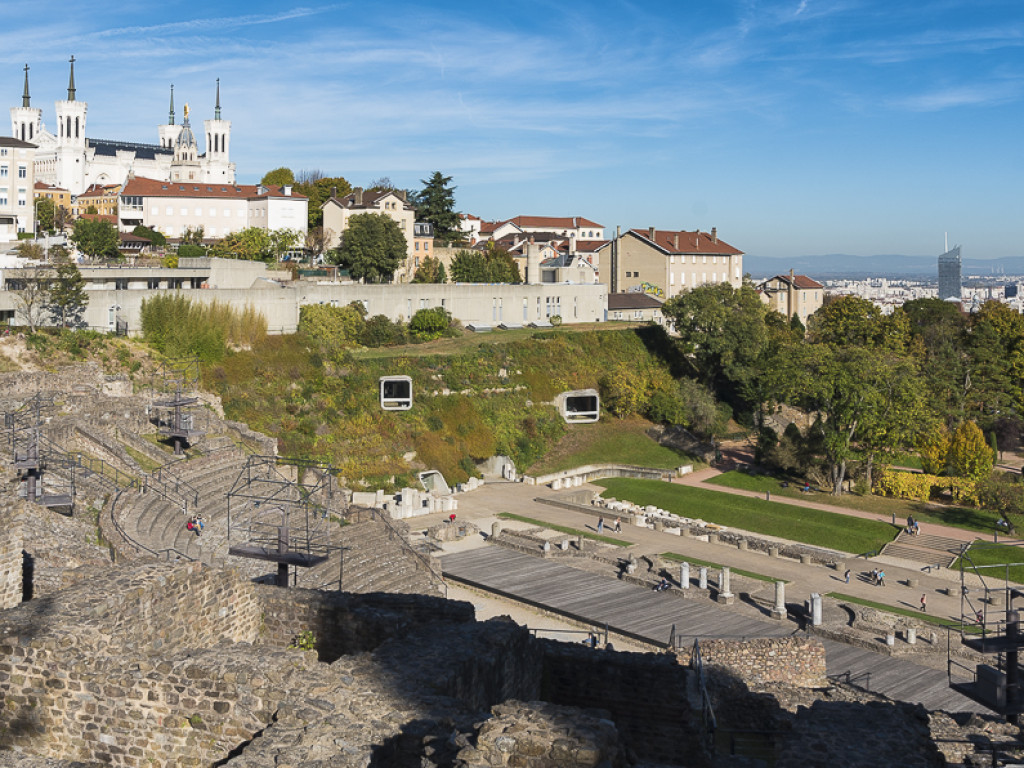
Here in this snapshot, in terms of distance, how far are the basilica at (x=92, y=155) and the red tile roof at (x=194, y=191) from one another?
44595mm

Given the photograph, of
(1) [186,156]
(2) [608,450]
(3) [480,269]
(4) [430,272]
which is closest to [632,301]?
(3) [480,269]

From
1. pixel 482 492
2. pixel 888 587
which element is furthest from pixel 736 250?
pixel 888 587

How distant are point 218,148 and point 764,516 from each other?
117 meters

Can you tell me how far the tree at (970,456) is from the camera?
43.0 m

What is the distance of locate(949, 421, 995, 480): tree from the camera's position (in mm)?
43031

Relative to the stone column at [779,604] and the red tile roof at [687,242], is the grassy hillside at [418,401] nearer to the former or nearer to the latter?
the stone column at [779,604]

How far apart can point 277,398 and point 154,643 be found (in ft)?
114

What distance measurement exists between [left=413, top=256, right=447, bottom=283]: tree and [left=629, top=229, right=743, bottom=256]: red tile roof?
2055 centimetres

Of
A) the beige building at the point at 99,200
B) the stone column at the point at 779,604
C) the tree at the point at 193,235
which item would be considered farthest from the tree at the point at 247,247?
the stone column at the point at 779,604

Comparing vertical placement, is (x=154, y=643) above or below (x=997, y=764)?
above

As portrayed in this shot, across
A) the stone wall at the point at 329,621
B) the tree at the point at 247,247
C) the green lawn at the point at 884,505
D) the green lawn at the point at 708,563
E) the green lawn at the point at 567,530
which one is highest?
the tree at the point at 247,247

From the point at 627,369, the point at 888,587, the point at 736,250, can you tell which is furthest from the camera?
the point at 736,250

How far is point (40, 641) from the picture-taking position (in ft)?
27.2

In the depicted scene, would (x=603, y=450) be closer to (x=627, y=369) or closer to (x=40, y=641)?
(x=627, y=369)
